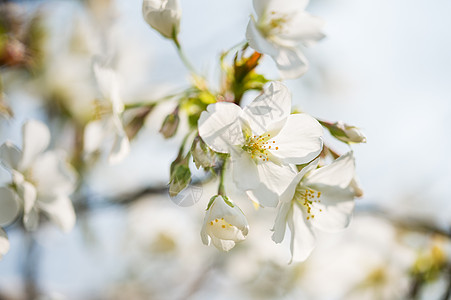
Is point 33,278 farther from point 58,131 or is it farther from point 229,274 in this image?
point 229,274

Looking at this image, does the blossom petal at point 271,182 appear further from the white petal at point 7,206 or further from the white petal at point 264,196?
the white petal at point 7,206

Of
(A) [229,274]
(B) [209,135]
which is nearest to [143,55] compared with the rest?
(A) [229,274]

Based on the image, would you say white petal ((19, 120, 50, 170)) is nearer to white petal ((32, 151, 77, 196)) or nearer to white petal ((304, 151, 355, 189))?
white petal ((32, 151, 77, 196))

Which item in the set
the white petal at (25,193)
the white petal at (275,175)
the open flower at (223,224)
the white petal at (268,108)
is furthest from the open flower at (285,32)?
the white petal at (25,193)

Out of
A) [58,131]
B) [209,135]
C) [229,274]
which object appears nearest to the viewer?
[209,135]

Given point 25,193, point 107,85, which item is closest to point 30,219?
point 25,193

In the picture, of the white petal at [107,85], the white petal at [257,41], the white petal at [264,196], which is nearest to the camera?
the white petal at [264,196]

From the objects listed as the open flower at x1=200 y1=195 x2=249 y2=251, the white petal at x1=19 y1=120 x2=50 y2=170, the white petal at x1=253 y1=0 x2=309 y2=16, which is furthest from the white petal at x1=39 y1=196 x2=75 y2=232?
the white petal at x1=253 y1=0 x2=309 y2=16
